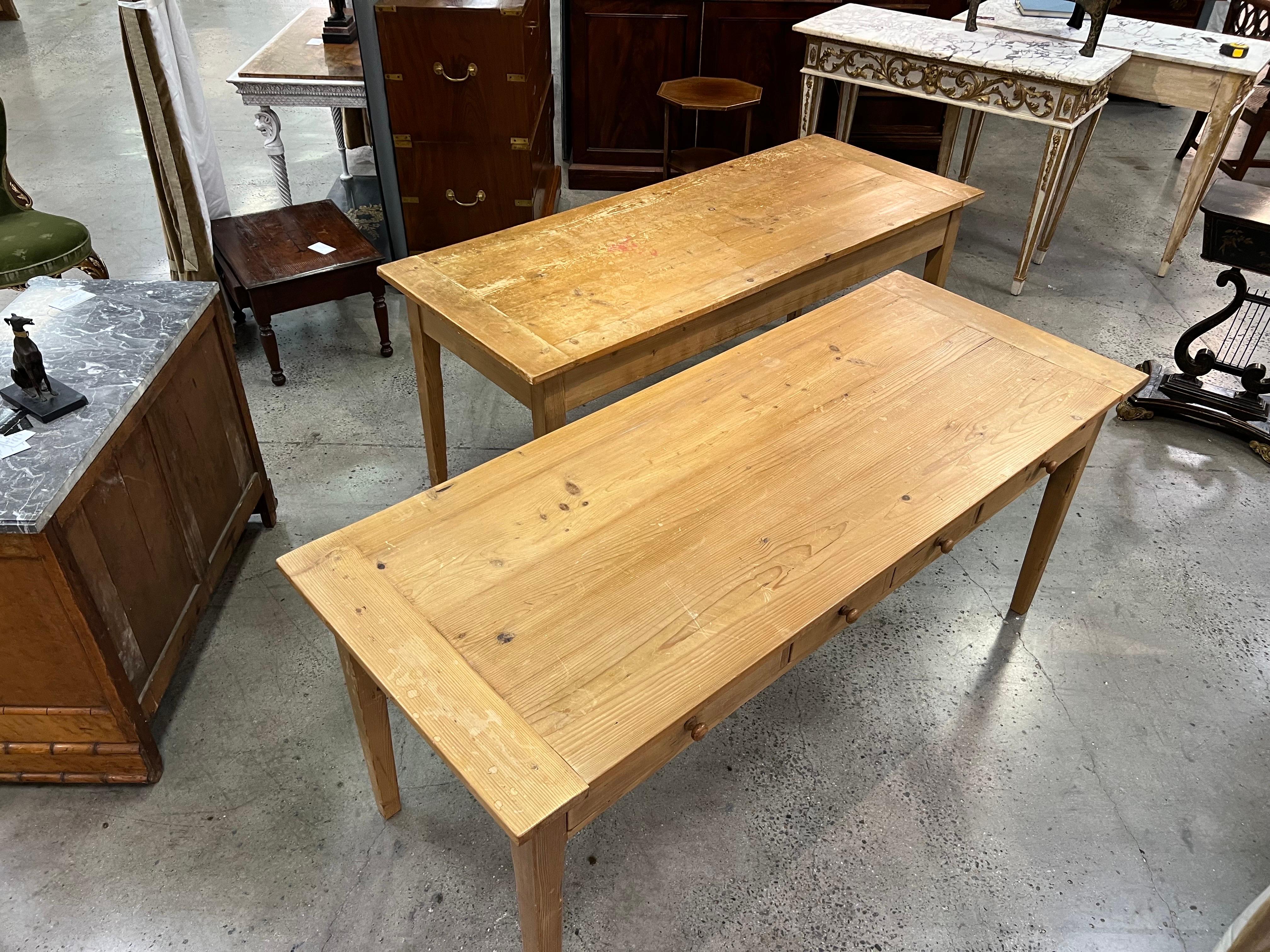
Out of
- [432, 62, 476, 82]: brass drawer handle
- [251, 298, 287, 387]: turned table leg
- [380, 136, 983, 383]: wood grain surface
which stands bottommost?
[251, 298, 287, 387]: turned table leg

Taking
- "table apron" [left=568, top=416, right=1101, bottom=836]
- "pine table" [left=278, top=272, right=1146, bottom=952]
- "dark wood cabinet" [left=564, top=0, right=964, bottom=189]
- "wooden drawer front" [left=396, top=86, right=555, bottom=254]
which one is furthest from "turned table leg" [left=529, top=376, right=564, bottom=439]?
"dark wood cabinet" [left=564, top=0, right=964, bottom=189]

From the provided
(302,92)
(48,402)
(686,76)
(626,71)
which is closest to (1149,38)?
(686,76)

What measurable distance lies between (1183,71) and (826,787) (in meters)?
3.45

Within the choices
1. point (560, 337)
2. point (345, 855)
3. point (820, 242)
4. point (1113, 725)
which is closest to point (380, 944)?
point (345, 855)

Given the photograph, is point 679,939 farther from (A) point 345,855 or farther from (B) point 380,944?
→ (A) point 345,855

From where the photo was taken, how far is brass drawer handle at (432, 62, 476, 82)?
348cm

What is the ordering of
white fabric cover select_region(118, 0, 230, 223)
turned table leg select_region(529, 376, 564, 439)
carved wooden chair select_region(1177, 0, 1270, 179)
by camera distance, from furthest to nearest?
carved wooden chair select_region(1177, 0, 1270, 179)
white fabric cover select_region(118, 0, 230, 223)
turned table leg select_region(529, 376, 564, 439)

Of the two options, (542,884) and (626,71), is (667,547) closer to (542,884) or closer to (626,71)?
(542,884)

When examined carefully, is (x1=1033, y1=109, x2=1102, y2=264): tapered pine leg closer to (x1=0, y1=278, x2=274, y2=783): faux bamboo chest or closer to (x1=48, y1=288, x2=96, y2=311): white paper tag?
Answer: (x1=0, y1=278, x2=274, y2=783): faux bamboo chest

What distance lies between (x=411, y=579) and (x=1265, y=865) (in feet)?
6.45

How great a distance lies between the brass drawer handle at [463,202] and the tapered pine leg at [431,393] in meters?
1.25

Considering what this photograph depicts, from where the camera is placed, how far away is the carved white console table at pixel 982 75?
358cm

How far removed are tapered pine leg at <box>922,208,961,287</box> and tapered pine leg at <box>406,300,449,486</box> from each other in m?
1.68

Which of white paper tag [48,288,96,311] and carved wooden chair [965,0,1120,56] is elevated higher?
carved wooden chair [965,0,1120,56]
